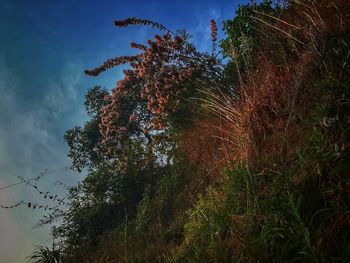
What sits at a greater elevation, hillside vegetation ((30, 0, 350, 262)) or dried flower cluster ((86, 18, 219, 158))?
dried flower cluster ((86, 18, 219, 158))

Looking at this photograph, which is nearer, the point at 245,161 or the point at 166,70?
the point at 245,161

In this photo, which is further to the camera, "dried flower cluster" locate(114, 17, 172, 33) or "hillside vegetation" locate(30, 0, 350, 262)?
"dried flower cluster" locate(114, 17, 172, 33)

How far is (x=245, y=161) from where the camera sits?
5.99 metres

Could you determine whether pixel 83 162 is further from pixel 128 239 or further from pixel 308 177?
pixel 308 177

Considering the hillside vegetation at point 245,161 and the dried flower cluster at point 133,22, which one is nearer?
the hillside vegetation at point 245,161

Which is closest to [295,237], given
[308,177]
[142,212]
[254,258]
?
[254,258]

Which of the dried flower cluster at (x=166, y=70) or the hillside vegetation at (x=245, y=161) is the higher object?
the dried flower cluster at (x=166, y=70)

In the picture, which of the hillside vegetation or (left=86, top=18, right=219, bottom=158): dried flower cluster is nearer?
the hillside vegetation

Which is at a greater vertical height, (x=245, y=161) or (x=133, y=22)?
(x=133, y=22)

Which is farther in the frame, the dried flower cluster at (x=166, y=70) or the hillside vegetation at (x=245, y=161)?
the dried flower cluster at (x=166, y=70)

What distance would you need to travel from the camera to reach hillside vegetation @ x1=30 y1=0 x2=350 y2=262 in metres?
4.16

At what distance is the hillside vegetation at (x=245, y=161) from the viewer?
4.16 metres

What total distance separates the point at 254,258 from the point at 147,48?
29.0 feet

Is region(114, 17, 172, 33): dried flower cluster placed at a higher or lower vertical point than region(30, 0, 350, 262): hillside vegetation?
higher
